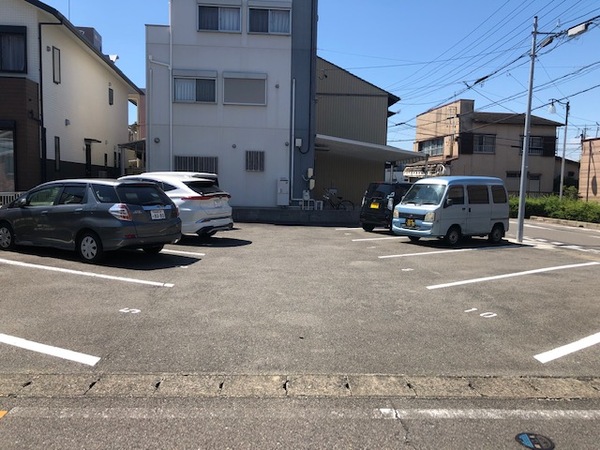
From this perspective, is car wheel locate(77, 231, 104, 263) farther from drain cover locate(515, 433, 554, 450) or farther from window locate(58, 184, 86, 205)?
drain cover locate(515, 433, 554, 450)

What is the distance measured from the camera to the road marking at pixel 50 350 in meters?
4.70

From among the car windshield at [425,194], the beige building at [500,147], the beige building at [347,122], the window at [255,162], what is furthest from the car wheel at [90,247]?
the beige building at [500,147]

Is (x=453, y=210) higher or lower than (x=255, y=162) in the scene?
lower

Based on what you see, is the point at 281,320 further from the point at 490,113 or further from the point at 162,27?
the point at 490,113

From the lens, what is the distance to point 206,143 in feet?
67.5

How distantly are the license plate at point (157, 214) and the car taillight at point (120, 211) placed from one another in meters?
0.51

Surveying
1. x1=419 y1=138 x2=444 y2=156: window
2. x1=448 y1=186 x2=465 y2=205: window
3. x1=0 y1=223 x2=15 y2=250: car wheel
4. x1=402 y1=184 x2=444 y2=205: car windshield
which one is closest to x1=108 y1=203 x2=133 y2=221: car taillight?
x1=0 y1=223 x2=15 y2=250: car wheel

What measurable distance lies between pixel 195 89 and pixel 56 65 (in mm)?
5344

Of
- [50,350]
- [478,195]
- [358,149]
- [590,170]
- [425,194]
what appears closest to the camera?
[50,350]

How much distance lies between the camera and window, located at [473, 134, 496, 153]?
41.8 m

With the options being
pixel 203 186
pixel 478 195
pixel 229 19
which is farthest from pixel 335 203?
pixel 203 186

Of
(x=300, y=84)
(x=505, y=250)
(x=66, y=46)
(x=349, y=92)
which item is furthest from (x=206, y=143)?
(x=505, y=250)

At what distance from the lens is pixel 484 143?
41812 millimetres

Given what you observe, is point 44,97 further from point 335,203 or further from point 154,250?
point 335,203
